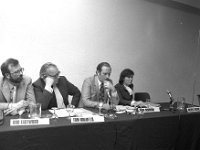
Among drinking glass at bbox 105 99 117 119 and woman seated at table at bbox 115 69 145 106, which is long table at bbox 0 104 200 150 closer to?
drinking glass at bbox 105 99 117 119

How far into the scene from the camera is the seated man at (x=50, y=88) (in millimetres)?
2412

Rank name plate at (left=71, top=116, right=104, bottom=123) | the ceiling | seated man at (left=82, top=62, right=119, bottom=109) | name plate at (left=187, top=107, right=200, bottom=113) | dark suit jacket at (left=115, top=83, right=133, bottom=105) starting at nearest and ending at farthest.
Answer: name plate at (left=71, top=116, right=104, bottom=123)
name plate at (left=187, top=107, right=200, bottom=113)
seated man at (left=82, top=62, right=119, bottom=109)
dark suit jacket at (left=115, top=83, right=133, bottom=105)
the ceiling

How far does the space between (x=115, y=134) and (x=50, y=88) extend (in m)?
0.88

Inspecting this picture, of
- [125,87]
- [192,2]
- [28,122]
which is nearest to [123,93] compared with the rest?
[125,87]

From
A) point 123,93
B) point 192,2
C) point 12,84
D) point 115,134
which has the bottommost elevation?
point 115,134

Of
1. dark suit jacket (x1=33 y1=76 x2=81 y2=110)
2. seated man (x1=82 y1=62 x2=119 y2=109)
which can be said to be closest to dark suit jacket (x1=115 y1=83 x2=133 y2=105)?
seated man (x1=82 y1=62 x2=119 y2=109)

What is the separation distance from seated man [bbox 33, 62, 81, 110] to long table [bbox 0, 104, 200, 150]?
550mm

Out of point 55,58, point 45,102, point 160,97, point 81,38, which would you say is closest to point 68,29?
point 81,38

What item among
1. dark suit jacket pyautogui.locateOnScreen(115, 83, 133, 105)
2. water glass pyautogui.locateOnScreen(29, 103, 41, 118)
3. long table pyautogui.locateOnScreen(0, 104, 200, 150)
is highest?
dark suit jacket pyautogui.locateOnScreen(115, 83, 133, 105)

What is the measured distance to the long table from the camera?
1631 mm

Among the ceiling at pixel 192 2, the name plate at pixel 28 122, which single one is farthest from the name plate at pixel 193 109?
the ceiling at pixel 192 2

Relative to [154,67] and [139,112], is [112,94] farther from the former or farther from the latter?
[154,67]

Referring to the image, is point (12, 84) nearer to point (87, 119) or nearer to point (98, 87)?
point (87, 119)

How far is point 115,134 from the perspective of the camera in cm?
200
